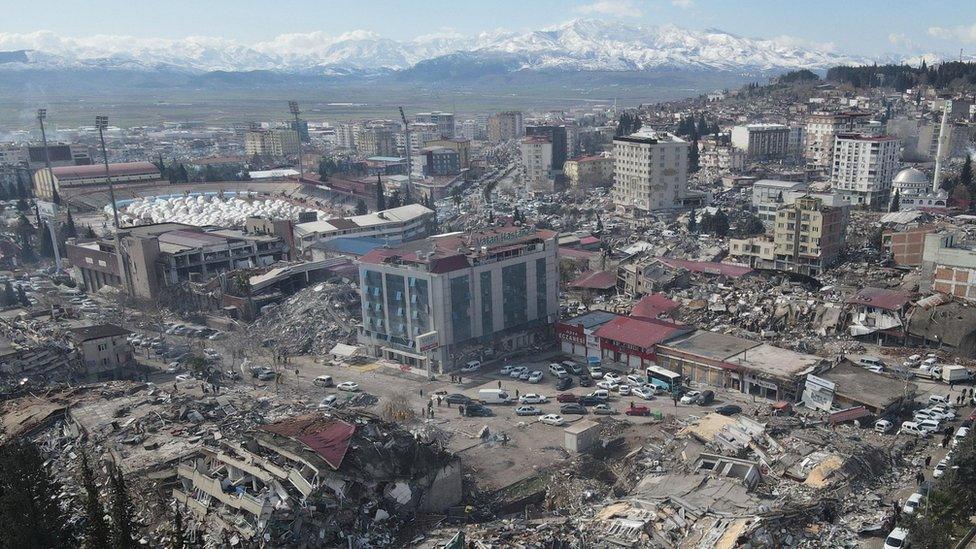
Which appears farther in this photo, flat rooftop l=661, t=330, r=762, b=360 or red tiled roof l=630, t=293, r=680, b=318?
red tiled roof l=630, t=293, r=680, b=318

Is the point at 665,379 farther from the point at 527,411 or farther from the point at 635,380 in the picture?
the point at 527,411

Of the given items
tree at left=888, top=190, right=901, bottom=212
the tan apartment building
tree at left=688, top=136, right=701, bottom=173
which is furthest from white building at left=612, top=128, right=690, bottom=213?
tree at left=888, top=190, right=901, bottom=212

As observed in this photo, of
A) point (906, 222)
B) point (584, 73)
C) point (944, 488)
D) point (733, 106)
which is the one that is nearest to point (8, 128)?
point (733, 106)

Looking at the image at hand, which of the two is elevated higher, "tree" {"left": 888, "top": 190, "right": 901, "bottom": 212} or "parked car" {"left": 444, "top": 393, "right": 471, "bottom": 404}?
"tree" {"left": 888, "top": 190, "right": 901, "bottom": 212}

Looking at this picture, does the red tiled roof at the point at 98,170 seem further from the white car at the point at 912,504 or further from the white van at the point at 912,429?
the white car at the point at 912,504

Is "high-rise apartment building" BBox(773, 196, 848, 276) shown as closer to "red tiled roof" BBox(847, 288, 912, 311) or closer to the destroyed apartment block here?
"red tiled roof" BBox(847, 288, 912, 311)

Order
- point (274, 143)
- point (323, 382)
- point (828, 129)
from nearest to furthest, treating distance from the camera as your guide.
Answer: point (323, 382), point (828, 129), point (274, 143)

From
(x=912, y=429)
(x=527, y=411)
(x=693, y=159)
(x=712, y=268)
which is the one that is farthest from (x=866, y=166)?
(x=527, y=411)
